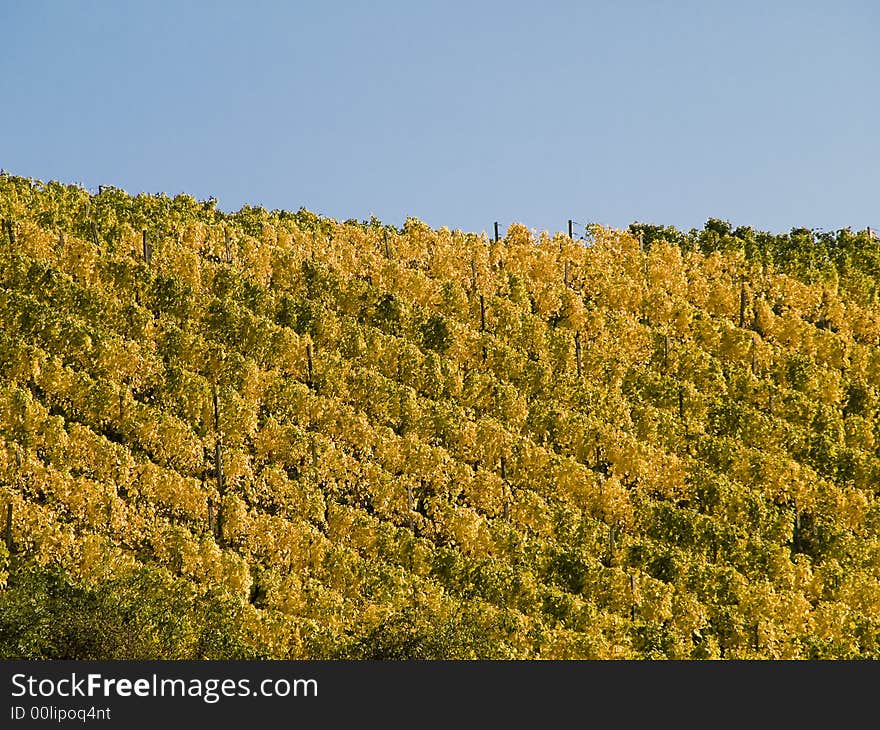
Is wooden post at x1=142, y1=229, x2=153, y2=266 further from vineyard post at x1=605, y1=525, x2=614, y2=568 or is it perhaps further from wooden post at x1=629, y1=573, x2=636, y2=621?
wooden post at x1=629, y1=573, x2=636, y2=621

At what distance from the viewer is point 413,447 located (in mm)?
41625

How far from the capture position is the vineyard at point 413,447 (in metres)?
34.8

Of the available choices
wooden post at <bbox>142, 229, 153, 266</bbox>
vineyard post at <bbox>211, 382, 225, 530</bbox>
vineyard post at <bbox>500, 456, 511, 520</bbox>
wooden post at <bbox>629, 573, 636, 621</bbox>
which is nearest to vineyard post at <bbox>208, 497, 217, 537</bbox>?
vineyard post at <bbox>211, 382, 225, 530</bbox>

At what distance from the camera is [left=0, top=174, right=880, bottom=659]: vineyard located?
3478 cm

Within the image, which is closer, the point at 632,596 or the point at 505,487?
the point at 632,596

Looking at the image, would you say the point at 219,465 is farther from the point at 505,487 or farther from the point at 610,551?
the point at 610,551

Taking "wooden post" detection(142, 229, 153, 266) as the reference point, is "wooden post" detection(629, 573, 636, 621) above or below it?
below

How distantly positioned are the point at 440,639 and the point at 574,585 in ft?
27.4

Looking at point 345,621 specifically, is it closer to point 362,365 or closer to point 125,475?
point 125,475

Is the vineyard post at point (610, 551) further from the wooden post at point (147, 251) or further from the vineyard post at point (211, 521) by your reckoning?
the wooden post at point (147, 251)

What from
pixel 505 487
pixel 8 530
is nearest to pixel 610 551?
pixel 505 487

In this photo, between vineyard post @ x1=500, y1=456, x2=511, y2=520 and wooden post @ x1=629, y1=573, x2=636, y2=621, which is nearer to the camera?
wooden post @ x1=629, y1=573, x2=636, y2=621

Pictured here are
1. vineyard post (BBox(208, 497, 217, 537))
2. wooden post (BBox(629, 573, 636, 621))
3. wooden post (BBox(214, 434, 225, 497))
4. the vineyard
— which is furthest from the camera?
wooden post (BBox(214, 434, 225, 497))

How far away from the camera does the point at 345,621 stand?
3416 cm
